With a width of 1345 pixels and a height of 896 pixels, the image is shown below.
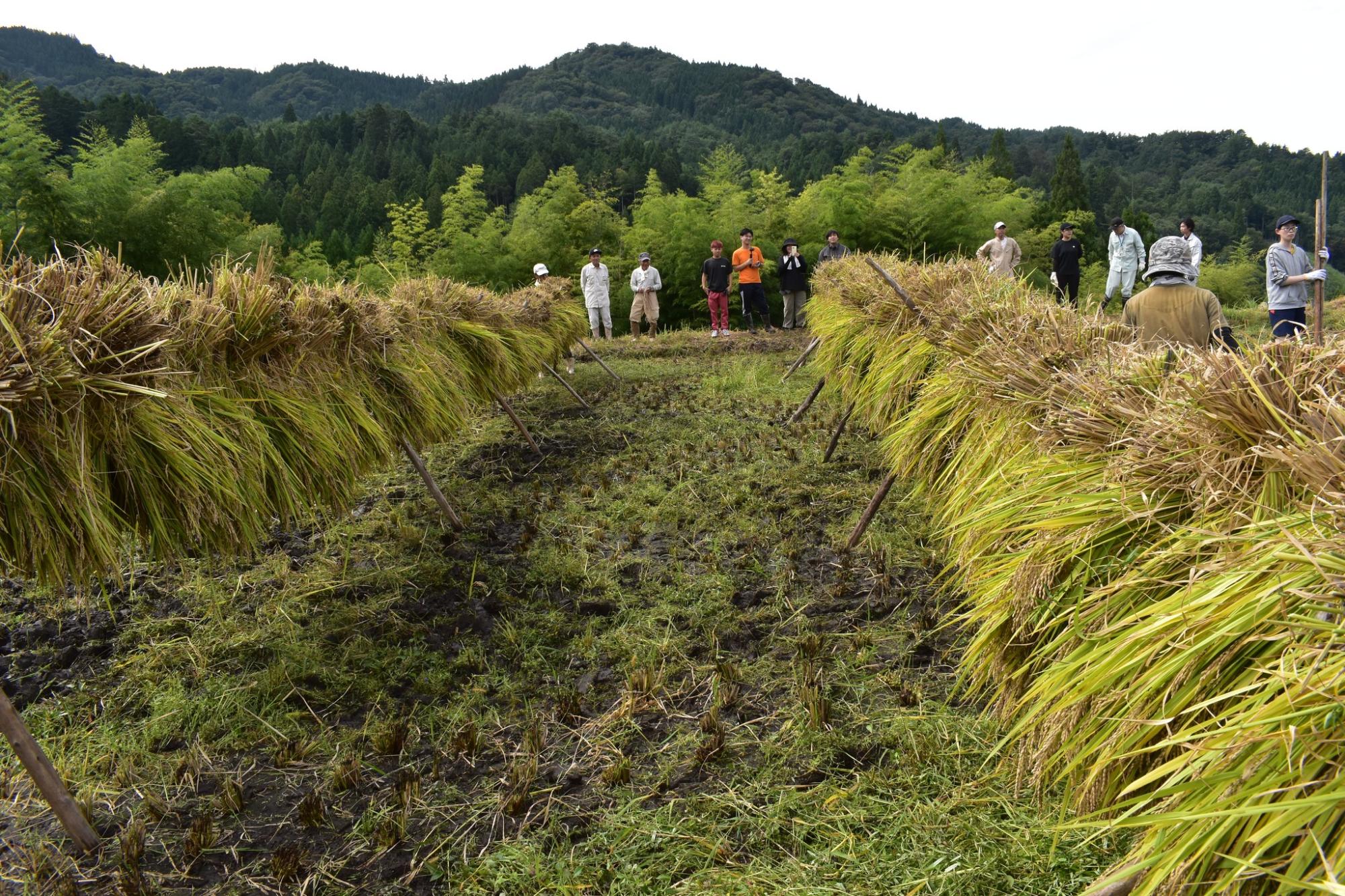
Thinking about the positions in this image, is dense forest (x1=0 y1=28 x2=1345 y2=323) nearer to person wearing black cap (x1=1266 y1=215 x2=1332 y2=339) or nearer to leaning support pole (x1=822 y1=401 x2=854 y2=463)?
leaning support pole (x1=822 y1=401 x2=854 y2=463)

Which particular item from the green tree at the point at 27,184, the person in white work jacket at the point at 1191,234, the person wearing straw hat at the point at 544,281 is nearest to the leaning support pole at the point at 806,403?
the person wearing straw hat at the point at 544,281

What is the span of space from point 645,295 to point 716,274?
1.34 metres

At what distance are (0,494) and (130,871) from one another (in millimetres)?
1044

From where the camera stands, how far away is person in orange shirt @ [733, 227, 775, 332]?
12.0 meters

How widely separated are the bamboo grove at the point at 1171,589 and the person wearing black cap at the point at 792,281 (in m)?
9.69

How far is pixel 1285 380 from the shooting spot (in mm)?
1289

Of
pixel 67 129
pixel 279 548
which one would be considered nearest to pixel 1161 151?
pixel 67 129

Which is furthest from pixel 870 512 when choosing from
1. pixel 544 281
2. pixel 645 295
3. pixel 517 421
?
pixel 645 295

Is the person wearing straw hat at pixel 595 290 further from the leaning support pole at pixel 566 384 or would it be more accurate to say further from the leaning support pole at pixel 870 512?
the leaning support pole at pixel 870 512

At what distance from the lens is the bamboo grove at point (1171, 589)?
0.94 metres

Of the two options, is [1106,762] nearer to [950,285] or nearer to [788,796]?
[788,796]

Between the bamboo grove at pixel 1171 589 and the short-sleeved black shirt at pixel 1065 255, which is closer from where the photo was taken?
the bamboo grove at pixel 1171 589

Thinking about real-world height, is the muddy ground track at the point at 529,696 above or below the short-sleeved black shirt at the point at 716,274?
below

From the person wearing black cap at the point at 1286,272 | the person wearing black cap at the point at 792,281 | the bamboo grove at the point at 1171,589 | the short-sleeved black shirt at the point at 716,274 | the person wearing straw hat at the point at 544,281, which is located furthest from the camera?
the short-sleeved black shirt at the point at 716,274
